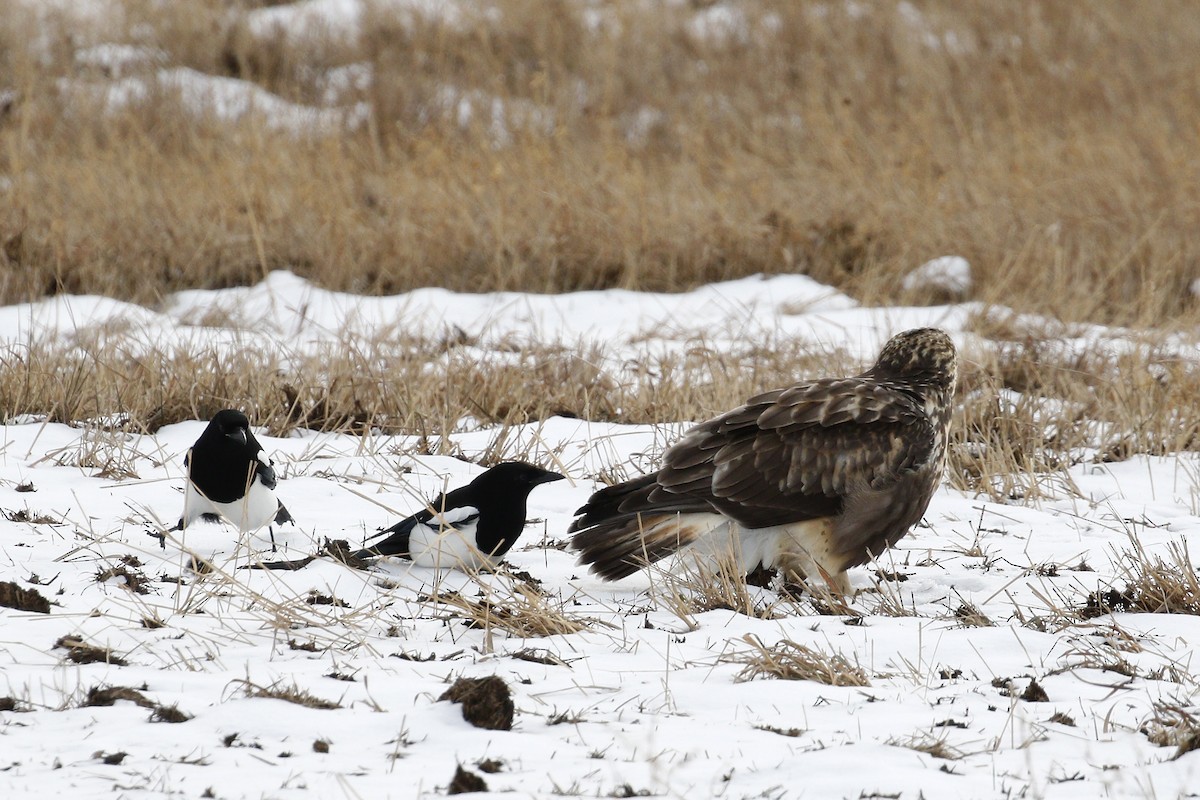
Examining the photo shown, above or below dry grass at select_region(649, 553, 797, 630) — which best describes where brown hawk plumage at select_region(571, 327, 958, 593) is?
above

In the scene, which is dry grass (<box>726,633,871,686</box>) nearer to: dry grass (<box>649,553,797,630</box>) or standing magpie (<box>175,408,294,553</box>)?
dry grass (<box>649,553,797,630</box>)

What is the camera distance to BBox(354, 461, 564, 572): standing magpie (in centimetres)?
418

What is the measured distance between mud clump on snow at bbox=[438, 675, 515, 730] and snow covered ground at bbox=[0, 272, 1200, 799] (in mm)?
49

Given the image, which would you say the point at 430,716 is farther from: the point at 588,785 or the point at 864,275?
the point at 864,275

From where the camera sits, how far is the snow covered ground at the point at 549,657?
2.69 m

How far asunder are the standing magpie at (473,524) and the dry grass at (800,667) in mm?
1094

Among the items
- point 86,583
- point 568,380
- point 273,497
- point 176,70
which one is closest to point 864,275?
point 568,380

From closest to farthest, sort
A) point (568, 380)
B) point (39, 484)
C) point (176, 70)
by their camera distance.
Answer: point (39, 484) < point (568, 380) < point (176, 70)

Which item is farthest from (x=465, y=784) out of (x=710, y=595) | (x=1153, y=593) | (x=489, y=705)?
(x=1153, y=593)

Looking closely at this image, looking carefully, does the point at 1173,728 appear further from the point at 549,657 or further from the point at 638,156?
the point at 638,156

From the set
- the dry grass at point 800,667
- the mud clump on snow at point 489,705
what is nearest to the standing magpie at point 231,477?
the mud clump on snow at point 489,705

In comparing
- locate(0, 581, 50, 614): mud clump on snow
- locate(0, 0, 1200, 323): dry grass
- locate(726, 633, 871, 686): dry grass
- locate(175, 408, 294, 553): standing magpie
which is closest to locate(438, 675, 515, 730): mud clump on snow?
locate(726, 633, 871, 686): dry grass

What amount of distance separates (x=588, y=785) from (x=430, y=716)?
0.49 meters

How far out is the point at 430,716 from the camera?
2.96m
